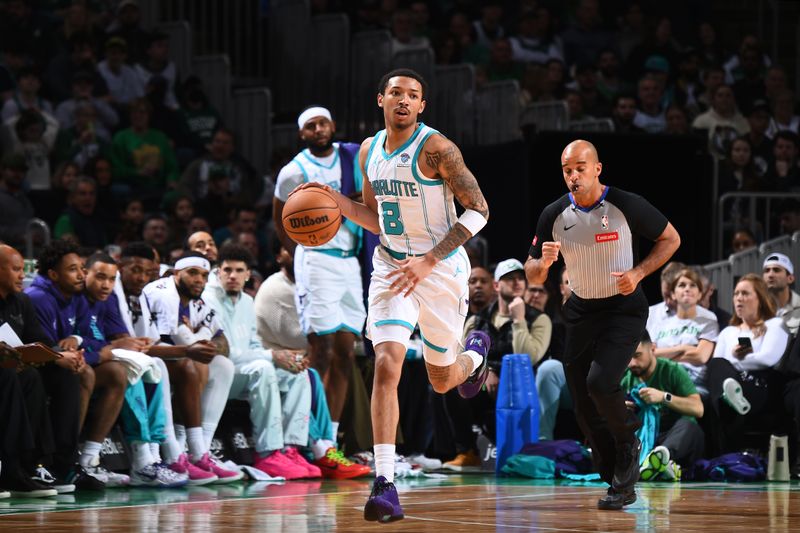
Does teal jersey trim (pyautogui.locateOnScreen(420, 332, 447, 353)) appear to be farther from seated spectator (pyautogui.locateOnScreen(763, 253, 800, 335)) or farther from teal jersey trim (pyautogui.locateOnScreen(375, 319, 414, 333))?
seated spectator (pyautogui.locateOnScreen(763, 253, 800, 335))

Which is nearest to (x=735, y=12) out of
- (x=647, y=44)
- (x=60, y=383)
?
(x=647, y=44)

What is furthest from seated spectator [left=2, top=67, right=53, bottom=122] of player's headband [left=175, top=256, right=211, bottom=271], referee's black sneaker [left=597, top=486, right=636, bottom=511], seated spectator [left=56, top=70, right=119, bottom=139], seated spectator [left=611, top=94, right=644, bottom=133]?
referee's black sneaker [left=597, top=486, right=636, bottom=511]

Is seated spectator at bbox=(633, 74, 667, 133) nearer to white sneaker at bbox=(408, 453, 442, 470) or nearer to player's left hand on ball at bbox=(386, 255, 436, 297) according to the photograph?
white sneaker at bbox=(408, 453, 442, 470)

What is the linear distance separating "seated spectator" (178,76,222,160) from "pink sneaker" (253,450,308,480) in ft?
17.8

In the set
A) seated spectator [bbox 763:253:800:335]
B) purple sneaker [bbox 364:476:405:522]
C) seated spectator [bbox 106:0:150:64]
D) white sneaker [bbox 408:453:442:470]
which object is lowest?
white sneaker [bbox 408:453:442:470]

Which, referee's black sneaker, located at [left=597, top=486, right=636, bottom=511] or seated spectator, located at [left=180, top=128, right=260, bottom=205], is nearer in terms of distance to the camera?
referee's black sneaker, located at [left=597, top=486, right=636, bottom=511]

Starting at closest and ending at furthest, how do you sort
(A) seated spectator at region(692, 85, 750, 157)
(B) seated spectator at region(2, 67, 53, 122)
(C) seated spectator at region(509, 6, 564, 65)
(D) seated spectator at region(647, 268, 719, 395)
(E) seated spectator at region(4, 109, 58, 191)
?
(D) seated spectator at region(647, 268, 719, 395) → (E) seated spectator at region(4, 109, 58, 191) → (B) seated spectator at region(2, 67, 53, 122) → (A) seated spectator at region(692, 85, 750, 157) → (C) seated spectator at region(509, 6, 564, 65)

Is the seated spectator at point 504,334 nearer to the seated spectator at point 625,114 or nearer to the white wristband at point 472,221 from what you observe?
the white wristband at point 472,221

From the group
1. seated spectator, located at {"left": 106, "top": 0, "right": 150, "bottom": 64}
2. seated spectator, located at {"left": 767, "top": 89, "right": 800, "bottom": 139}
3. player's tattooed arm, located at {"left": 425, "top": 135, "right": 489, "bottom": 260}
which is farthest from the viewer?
seated spectator, located at {"left": 767, "top": 89, "right": 800, "bottom": 139}

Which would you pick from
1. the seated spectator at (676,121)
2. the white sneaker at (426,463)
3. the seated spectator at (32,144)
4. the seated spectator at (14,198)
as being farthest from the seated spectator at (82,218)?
the seated spectator at (676,121)

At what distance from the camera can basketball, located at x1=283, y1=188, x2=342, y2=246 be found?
729 cm

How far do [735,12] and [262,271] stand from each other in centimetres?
955

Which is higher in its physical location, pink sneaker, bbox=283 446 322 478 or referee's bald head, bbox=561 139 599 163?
referee's bald head, bbox=561 139 599 163

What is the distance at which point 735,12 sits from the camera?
19656mm
